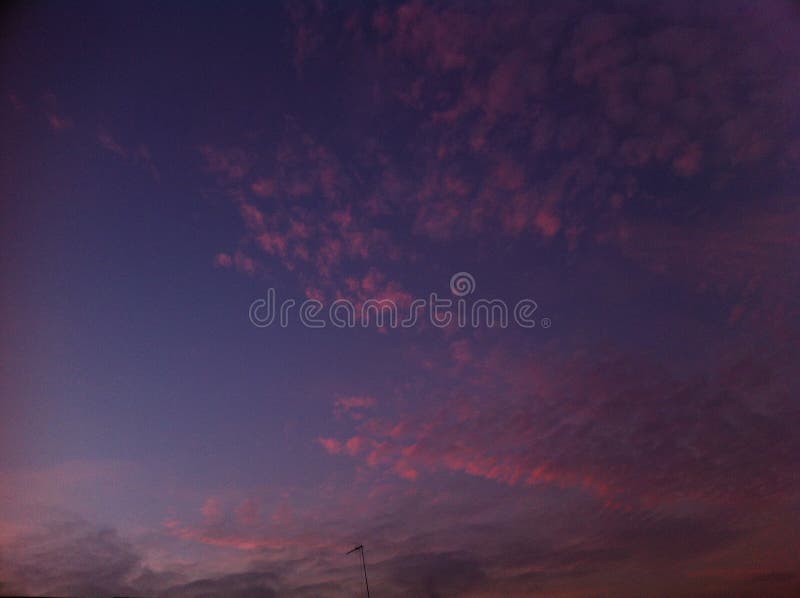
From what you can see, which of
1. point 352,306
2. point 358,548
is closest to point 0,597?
point 352,306

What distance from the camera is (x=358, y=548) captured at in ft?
154

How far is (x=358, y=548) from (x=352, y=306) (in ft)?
83.4

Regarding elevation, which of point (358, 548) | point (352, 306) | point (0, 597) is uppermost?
point (352, 306)

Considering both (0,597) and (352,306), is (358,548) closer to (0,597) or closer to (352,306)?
(352,306)

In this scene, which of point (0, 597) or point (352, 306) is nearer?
point (0, 597)

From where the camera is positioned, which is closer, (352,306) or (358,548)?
(352,306)

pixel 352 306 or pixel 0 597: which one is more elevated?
pixel 352 306

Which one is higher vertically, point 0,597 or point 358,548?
point 358,548

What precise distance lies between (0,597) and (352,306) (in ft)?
79.5

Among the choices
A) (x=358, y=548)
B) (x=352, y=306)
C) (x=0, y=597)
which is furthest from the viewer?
(x=358, y=548)

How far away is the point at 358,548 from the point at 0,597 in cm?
3579

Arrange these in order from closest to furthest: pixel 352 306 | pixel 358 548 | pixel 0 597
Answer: pixel 0 597 < pixel 352 306 < pixel 358 548

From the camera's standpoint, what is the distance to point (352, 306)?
36.2 meters

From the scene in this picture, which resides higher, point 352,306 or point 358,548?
point 352,306
